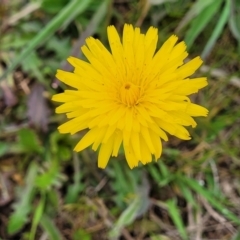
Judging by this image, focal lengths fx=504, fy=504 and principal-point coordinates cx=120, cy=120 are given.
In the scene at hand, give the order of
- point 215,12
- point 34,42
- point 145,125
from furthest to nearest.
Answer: point 215,12 < point 34,42 < point 145,125

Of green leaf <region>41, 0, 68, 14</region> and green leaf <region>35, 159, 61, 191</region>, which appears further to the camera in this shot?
green leaf <region>41, 0, 68, 14</region>

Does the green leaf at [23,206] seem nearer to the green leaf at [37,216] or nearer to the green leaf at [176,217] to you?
A: the green leaf at [37,216]

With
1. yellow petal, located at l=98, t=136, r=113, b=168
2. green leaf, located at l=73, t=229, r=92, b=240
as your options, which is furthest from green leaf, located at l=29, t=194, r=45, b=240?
yellow petal, located at l=98, t=136, r=113, b=168

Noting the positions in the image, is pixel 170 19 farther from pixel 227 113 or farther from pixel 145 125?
pixel 145 125

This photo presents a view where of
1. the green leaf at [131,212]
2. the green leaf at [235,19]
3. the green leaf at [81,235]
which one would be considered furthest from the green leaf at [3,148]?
the green leaf at [235,19]

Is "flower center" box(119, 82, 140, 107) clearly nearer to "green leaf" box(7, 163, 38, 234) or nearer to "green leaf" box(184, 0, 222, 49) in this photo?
"green leaf" box(184, 0, 222, 49)

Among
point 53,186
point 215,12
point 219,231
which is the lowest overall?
point 219,231

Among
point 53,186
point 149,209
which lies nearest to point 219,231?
point 149,209

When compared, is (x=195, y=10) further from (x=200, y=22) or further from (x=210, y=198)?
(x=210, y=198)
